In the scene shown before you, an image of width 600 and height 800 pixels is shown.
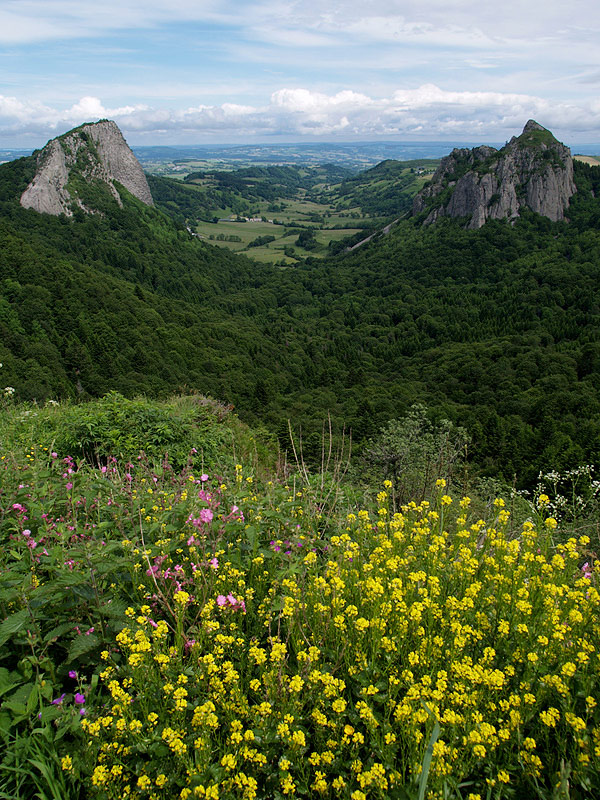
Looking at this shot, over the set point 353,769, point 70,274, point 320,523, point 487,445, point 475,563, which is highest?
point 70,274

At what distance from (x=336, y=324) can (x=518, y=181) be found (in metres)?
84.3

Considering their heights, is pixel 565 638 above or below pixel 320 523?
above

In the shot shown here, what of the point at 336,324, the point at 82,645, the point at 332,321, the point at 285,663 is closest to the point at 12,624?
the point at 82,645

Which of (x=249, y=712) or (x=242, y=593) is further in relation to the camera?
(x=242, y=593)

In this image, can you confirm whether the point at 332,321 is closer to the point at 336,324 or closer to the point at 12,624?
the point at 336,324

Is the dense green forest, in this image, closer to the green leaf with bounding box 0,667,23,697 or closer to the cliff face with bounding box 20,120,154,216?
the cliff face with bounding box 20,120,154,216

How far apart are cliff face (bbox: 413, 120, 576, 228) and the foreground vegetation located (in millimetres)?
168489

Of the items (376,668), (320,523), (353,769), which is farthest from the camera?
(320,523)

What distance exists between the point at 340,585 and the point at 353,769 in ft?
3.24

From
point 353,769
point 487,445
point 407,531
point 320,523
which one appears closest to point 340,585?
point 353,769

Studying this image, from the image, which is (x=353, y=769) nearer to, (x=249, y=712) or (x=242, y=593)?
(x=249, y=712)

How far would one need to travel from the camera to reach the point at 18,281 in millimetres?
61938

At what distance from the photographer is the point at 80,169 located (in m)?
143

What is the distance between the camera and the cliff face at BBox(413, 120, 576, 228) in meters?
140
